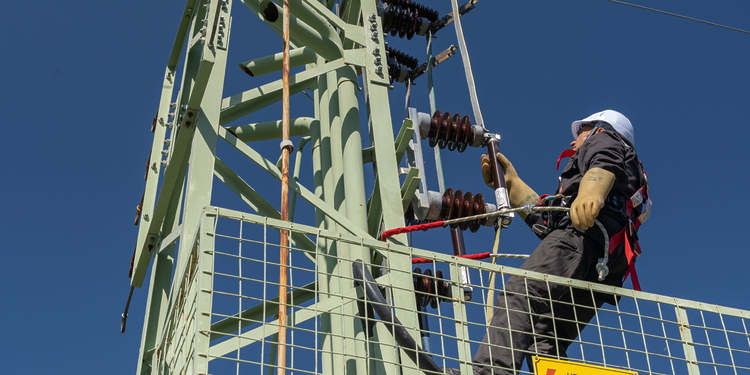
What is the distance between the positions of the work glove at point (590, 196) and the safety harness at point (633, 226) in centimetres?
35

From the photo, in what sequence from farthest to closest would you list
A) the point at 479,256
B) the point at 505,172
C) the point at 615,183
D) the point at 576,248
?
the point at 505,172
the point at 615,183
the point at 576,248
the point at 479,256

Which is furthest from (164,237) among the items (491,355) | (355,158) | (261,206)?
(491,355)

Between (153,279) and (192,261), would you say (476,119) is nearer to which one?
(153,279)

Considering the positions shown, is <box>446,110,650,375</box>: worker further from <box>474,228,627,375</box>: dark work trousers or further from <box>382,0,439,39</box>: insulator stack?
<box>382,0,439,39</box>: insulator stack

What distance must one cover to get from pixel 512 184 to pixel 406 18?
2892 millimetres

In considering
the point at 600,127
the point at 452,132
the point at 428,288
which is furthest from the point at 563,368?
the point at 452,132

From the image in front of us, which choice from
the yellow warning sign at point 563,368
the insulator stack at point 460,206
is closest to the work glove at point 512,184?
the insulator stack at point 460,206

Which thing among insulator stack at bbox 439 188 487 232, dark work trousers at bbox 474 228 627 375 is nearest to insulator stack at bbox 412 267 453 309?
insulator stack at bbox 439 188 487 232

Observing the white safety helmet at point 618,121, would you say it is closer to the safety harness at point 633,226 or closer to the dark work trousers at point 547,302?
the safety harness at point 633,226

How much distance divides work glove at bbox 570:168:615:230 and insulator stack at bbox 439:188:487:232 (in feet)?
6.36

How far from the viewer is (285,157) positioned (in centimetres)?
582

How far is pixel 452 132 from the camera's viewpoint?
8.20m

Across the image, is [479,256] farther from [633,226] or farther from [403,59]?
[403,59]

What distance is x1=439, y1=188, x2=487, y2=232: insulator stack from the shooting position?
7797 millimetres
